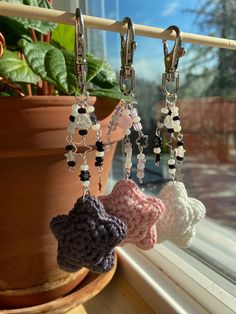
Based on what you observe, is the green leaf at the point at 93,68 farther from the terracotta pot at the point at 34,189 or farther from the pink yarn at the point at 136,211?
the pink yarn at the point at 136,211

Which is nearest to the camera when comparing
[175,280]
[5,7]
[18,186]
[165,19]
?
[5,7]

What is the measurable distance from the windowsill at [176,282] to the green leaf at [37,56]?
354mm

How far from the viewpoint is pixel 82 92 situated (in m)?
0.32

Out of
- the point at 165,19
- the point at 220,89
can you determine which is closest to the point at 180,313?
the point at 220,89

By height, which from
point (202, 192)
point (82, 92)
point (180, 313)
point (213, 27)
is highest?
point (213, 27)

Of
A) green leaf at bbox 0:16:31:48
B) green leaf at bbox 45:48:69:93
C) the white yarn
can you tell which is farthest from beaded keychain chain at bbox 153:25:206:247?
green leaf at bbox 0:16:31:48

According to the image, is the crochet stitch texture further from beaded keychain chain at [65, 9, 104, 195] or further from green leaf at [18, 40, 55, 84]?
green leaf at [18, 40, 55, 84]

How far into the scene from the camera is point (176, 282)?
555mm

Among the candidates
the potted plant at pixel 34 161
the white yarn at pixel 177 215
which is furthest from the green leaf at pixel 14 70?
the white yarn at pixel 177 215

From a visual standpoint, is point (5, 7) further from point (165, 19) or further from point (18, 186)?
point (165, 19)

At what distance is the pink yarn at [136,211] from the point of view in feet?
1.15

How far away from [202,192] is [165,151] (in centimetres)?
13

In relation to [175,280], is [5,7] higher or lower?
higher

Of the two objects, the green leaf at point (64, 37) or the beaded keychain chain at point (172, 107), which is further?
the green leaf at point (64, 37)
